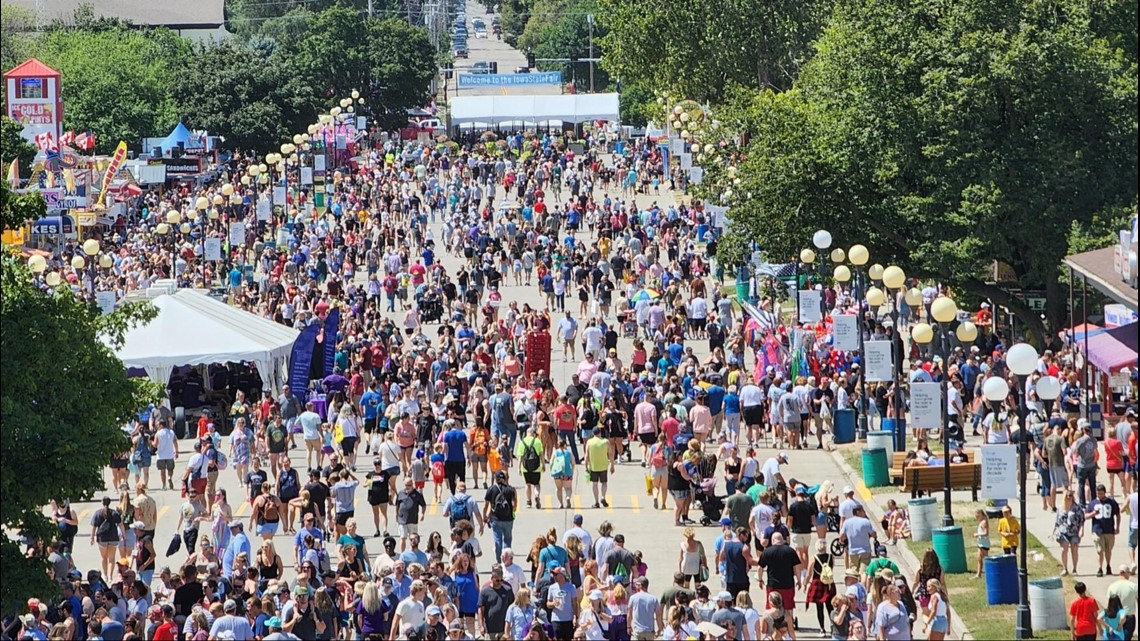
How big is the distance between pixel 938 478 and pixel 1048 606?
242 inches

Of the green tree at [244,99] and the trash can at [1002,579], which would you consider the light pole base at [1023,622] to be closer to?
the trash can at [1002,579]

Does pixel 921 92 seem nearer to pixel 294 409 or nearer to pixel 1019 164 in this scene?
pixel 1019 164

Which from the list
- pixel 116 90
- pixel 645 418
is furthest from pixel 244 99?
pixel 645 418

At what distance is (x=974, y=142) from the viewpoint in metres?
37.2

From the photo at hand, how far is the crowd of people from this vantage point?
794 inches

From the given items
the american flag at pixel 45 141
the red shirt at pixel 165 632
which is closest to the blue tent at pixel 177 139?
the american flag at pixel 45 141

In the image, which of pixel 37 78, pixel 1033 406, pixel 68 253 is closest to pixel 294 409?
pixel 1033 406

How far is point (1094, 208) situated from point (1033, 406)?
21.9 ft

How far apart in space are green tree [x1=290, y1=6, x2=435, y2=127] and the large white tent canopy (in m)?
6.97

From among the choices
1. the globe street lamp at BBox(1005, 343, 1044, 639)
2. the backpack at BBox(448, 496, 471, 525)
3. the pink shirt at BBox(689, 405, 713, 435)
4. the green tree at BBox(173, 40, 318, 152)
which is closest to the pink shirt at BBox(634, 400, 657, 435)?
the pink shirt at BBox(689, 405, 713, 435)

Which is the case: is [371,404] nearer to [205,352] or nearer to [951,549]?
[205,352]

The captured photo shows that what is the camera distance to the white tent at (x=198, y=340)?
115 ft

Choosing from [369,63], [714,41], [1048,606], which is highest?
[369,63]

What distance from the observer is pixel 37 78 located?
80938mm
